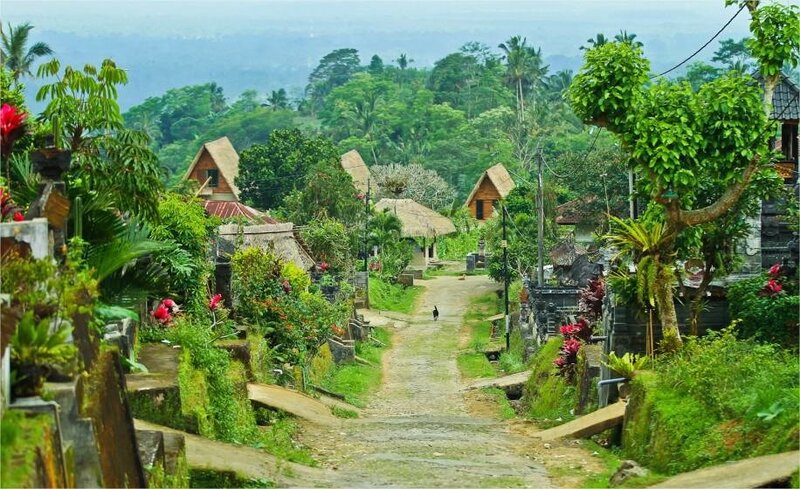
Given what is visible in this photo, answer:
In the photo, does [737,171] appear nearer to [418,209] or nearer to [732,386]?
[732,386]

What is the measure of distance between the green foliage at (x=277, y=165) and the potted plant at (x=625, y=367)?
48.0m

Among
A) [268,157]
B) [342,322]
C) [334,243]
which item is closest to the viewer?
[342,322]

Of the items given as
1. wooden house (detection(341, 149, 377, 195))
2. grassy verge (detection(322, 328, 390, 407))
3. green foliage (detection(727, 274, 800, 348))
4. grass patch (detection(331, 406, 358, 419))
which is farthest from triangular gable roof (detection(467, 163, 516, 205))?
green foliage (detection(727, 274, 800, 348))

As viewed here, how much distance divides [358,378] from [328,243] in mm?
14380

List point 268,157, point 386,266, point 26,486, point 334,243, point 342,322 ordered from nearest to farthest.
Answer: point 26,486 < point 342,322 < point 334,243 < point 386,266 < point 268,157

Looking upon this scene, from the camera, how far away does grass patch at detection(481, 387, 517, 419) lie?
30.1 m

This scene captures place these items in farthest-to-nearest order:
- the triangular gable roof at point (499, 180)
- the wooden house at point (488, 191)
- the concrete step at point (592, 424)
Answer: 1. the wooden house at point (488, 191)
2. the triangular gable roof at point (499, 180)
3. the concrete step at point (592, 424)

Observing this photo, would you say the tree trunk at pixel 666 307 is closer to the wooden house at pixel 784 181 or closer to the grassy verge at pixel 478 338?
the wooden house at pixel 784 181

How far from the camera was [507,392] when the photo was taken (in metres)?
34.3

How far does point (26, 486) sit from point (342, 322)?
32.3 meters

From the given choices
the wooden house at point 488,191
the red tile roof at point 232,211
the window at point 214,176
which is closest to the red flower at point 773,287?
the red tile roof at point 232,211

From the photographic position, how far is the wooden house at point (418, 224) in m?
72.8

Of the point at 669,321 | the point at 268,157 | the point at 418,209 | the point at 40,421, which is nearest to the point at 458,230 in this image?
the point at 418,209

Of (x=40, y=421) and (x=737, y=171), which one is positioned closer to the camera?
(x=40, y=421)
